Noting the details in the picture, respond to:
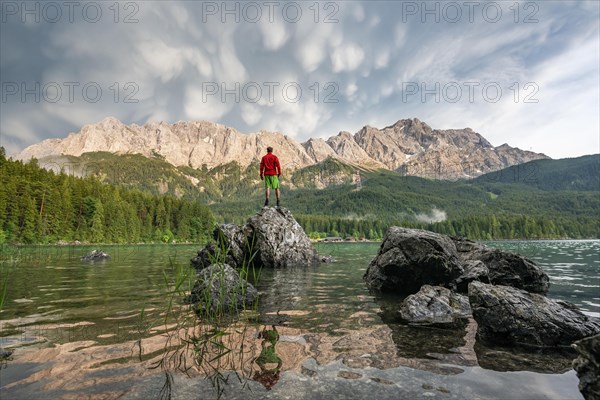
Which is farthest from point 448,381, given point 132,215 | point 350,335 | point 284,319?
point 132,215

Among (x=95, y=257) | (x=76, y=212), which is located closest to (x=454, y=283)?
(x=95, y=257)

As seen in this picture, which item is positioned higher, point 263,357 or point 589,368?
point 589,368

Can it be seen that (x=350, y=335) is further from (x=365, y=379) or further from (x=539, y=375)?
(x=539, y=375)

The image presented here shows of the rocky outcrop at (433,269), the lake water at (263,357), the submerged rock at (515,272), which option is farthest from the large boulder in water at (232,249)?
the submerged rock at (515,272)

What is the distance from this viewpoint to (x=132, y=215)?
377 feet

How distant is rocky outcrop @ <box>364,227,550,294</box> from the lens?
604 inches

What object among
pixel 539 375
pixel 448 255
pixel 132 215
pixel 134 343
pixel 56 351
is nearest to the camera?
pixel 539 375

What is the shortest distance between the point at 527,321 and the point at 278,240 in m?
23.7

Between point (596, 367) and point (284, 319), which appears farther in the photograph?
point (284, 319)

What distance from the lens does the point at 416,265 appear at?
15547 millimetres

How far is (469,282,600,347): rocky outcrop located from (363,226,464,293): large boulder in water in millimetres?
6664

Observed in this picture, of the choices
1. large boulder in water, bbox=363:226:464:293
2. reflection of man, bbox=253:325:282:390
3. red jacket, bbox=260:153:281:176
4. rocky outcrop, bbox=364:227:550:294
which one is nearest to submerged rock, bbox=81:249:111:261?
red jacket, bbox=260:153:281:176

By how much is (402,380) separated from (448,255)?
11.8 m

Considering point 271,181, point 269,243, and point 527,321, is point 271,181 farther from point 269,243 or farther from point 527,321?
point 527,321
